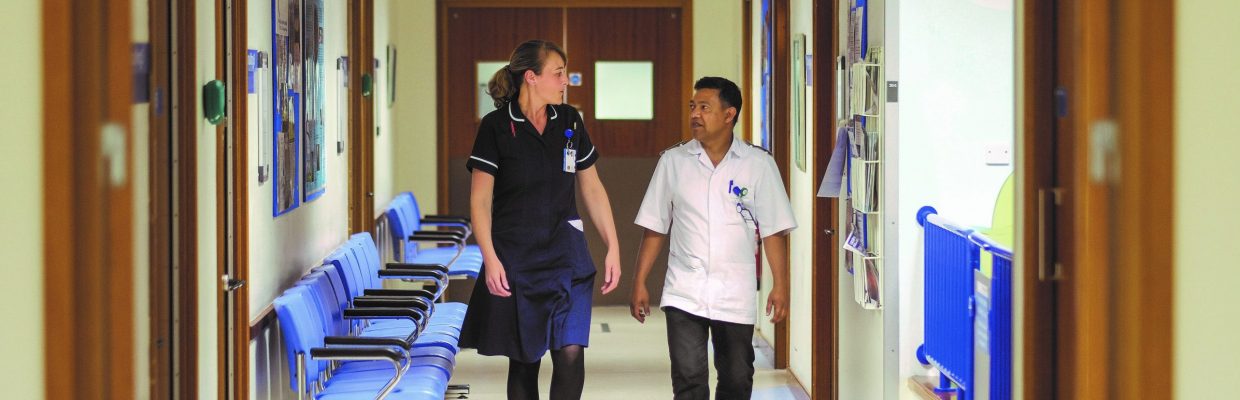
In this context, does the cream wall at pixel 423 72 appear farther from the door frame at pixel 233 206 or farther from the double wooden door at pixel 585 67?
the door frame at pixel 233 206

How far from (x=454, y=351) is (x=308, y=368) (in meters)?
1.04

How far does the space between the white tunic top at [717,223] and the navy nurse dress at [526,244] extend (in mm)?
354

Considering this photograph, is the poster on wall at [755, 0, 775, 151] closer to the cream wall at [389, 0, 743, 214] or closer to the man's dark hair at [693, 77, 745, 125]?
the cream wall at [389, 0, 743, 214]

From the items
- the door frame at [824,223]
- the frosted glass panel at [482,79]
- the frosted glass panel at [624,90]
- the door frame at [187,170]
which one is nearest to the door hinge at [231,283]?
the door frame at [187,170]

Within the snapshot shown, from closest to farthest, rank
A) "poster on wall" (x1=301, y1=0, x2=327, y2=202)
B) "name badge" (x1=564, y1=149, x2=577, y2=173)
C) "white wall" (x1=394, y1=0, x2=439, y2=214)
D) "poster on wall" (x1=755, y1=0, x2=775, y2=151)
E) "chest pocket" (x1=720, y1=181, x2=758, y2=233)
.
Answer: "name badge" (x1=564, y1=149, x2=577, y2=173) → "chest pocket" (x1=720, y1=181, x2=758, y2=233) → "poster on wall" (x1=301, y1=0, x2=327, y2=202) → "poster on wall" (x1=755, y1=0, x2=775, y2=151) → "white wall" (x1=394, y1=0, x2=439, y2=214)

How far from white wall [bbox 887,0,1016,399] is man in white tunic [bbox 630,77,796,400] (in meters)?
0.53

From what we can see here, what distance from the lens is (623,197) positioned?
31.0 feet

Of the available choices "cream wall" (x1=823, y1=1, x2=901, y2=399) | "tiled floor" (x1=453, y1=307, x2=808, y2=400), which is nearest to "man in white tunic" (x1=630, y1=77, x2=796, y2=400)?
"cream wall" (x1=823, y1=1, x2=901, y2=399)

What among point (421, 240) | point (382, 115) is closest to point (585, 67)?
point (382, 115)

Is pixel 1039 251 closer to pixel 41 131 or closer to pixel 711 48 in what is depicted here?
pixel 41 131

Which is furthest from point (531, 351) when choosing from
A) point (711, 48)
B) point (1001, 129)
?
point (711, 48)

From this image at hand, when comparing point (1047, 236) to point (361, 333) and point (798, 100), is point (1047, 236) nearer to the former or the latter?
point (361, 333)

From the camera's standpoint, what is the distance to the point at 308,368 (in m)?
4.20

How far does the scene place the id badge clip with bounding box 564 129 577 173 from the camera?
4238 millimetres
